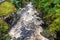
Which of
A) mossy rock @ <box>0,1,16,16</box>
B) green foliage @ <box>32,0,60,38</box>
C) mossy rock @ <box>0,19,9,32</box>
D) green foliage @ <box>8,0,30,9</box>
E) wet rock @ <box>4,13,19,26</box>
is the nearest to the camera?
green foliage @ <box>32,0,60,38</box>

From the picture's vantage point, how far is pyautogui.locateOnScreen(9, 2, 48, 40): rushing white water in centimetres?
817

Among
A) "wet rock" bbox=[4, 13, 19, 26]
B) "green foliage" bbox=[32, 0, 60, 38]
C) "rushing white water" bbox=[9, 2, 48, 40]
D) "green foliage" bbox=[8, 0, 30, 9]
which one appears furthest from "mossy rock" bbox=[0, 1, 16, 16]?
"green foliage" bbox=[32, 0, 60, 38]

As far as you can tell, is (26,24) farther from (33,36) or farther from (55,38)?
(55,38)

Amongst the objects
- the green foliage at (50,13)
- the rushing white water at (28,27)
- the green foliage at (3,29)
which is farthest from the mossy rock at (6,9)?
the green foliage at (50,13)

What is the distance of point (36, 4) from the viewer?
10.4m

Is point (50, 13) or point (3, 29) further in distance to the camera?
point (50, 13)

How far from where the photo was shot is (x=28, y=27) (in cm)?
870

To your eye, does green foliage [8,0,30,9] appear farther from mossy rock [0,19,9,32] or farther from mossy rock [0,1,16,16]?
mossy rock [0,19,9,32]

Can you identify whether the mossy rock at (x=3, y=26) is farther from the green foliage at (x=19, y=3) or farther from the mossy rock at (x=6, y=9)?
the green foliage at (x=19, y=3)

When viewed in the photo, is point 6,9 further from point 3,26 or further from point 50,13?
point 50,13

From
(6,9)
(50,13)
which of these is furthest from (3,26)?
(50,13)

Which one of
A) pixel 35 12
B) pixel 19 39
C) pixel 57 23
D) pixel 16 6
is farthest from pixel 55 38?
pixel 16 6

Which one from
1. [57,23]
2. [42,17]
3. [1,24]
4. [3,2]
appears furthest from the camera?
[3,2]

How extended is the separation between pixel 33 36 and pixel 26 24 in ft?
3.23
